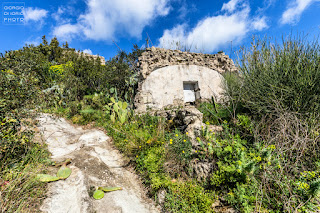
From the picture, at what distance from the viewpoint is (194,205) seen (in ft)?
7.05

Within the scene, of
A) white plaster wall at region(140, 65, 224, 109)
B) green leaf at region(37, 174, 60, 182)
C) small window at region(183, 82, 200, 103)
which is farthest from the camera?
small window at region(183, 82, 200, 103)

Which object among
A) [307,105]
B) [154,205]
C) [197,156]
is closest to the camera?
[154,205]

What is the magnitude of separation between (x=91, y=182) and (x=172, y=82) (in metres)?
5.37

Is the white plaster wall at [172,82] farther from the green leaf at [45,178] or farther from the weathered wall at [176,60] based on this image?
the green leaf at [45,178]

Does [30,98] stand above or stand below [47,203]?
above

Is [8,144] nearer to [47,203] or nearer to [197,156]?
[47,203]

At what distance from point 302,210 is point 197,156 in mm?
1537

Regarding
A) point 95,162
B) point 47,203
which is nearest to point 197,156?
point 95,162

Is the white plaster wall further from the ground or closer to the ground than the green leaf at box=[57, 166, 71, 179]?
further from the ground

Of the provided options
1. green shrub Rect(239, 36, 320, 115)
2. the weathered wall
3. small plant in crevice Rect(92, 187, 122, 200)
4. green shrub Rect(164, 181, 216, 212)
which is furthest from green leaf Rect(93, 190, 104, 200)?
the weathered wall

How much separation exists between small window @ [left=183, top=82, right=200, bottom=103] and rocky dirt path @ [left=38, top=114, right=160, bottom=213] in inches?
179

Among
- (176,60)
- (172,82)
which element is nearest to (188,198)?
(172,82)

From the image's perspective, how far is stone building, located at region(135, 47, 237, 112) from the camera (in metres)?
6.49

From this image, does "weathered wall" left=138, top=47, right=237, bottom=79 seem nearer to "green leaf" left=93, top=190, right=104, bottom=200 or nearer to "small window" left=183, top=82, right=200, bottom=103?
"small window" left=183, top=82, right=200, bottom=103
